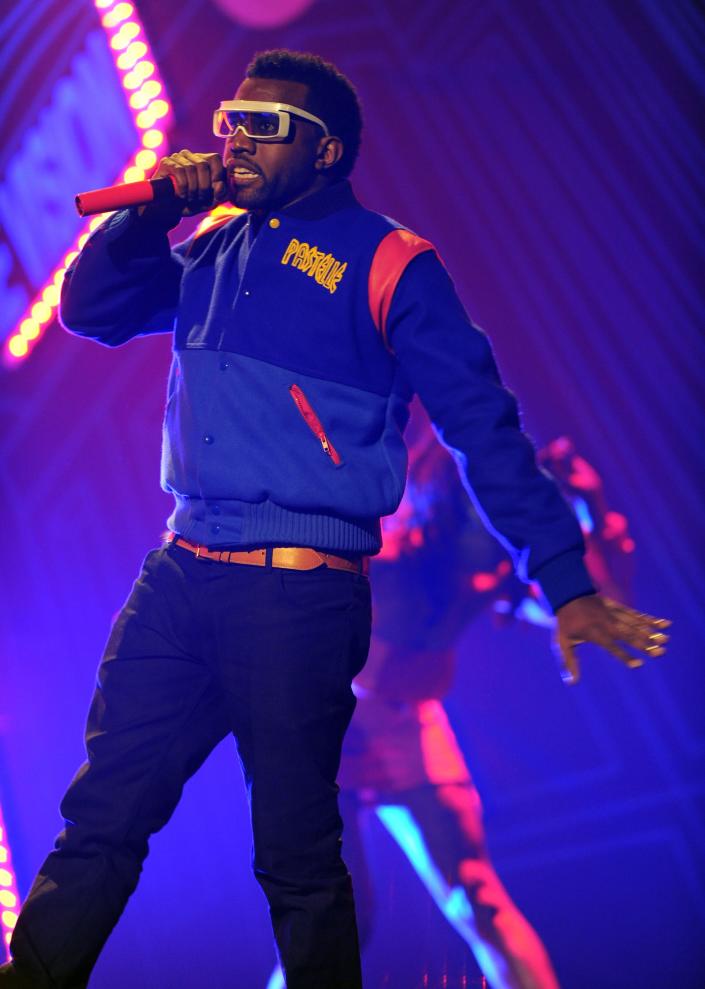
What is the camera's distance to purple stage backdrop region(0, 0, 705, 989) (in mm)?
2301

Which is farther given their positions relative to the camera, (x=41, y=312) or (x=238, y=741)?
(x=41, y=312)

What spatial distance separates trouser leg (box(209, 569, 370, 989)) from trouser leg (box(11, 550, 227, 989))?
0.07 meters

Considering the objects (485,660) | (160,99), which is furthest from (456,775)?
(160,99)

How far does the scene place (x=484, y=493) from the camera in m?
1.34

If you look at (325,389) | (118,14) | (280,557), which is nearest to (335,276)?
(325,389)

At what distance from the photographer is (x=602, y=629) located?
1259mm

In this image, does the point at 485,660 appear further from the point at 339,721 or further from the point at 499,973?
the point at 339,721

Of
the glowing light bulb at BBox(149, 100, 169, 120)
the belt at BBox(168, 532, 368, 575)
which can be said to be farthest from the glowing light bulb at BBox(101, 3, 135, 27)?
the belt at BBox(168, 532, 368, 575)

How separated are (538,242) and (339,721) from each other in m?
1.38

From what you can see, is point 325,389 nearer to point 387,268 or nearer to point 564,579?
point 387,268

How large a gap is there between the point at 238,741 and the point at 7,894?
1.20 meters

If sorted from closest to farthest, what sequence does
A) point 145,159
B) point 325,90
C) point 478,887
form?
point 325,90
point 478,887
point 145,159

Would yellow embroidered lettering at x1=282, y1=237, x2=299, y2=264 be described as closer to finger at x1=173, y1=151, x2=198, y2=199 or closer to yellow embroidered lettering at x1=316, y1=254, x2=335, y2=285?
yellow embroidered lettering at x1=316, y1=254, x2=335, y2=285

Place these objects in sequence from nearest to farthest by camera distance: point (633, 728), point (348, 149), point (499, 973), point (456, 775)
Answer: point (348, 149) < point (499, 973) < point (456, 775) < point (633, 728)
